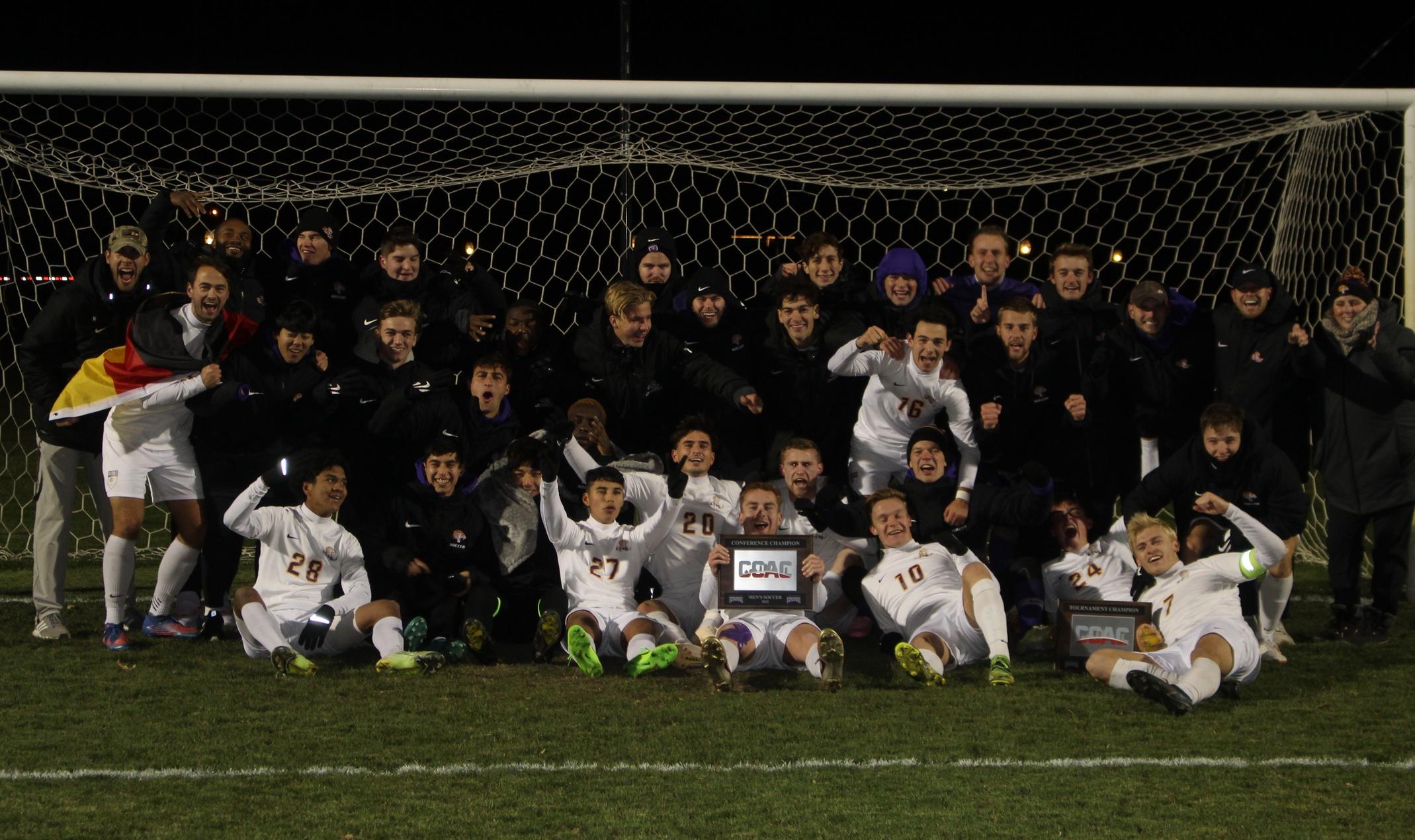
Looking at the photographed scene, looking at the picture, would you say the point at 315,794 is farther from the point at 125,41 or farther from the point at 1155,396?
the point at 125,41

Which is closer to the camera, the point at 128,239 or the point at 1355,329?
the point at 128,239

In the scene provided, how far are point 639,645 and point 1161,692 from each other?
1.92m

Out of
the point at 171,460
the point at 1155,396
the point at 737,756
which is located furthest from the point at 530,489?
the point at 1155,396

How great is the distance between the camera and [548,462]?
561 cm

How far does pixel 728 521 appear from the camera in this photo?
5961 mm

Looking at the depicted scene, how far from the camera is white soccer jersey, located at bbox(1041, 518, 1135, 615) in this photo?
599 cm

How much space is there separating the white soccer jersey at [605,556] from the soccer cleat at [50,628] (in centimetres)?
219

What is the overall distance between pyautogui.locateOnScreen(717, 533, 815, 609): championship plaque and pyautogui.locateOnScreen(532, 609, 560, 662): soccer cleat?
680mm

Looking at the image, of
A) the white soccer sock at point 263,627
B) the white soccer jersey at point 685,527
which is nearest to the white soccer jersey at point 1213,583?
the white soccer jersey at point 685,527

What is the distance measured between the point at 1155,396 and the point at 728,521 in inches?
79.8

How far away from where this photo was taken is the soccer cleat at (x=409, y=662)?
5410 millimetres

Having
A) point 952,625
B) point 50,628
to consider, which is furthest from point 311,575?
point 952,625

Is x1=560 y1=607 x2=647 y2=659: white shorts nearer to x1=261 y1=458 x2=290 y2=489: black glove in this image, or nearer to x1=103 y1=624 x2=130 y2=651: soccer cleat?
x1=261 y1=458 x2=290 y2=489: black glove

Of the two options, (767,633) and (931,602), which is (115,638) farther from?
(931,602)
